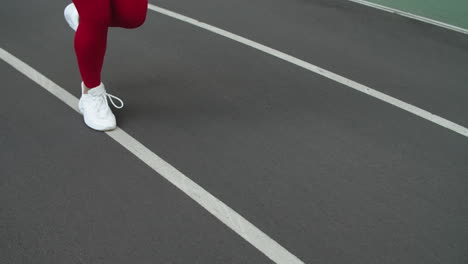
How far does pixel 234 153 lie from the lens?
306cm

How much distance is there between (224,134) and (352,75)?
178 cm

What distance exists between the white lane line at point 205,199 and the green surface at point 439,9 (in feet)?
16.8

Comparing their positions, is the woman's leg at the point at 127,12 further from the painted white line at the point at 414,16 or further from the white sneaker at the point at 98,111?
the painted white line at the point at 414,16

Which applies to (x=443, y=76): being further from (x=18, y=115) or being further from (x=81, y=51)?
(x=18, y=115)

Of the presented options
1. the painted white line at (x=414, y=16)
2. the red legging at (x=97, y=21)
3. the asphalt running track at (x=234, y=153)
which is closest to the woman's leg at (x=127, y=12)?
the red legging at (x=97, y=21)

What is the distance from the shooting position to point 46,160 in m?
2.85

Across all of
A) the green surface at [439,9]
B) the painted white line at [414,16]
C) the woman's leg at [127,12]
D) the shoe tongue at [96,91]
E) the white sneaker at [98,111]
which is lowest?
the white sneaker at [98,111]

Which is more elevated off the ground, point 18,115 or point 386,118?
point 386,118

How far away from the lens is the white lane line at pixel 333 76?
3697 millimetres

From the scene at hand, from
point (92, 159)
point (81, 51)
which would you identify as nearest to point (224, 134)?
point (92, 159)

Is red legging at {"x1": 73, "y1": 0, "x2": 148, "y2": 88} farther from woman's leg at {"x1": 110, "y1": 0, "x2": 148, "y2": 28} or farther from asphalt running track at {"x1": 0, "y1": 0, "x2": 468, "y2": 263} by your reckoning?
asphalt running track at {"x1": 0, "y1": 0, "x2": 468, "y2": 263}

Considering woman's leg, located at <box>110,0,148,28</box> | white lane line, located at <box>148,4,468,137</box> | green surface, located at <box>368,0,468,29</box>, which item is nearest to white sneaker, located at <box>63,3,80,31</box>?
woman's leg, located at <box>110,0,148,28</box>

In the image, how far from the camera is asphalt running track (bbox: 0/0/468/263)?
2342 mm

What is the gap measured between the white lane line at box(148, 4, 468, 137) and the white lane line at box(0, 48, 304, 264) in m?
2.10
